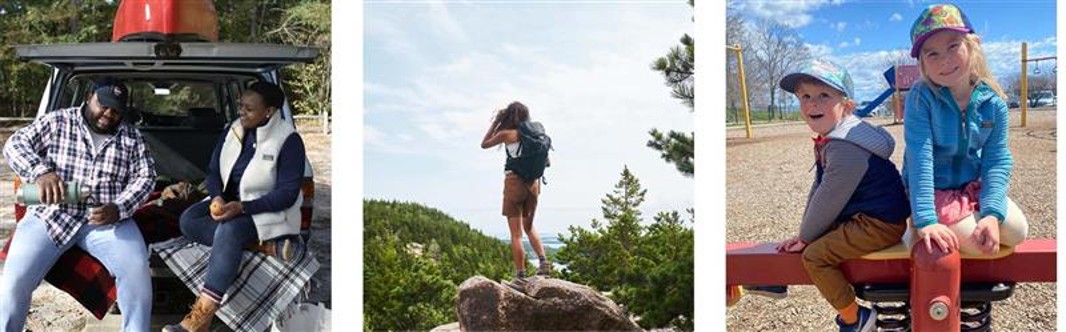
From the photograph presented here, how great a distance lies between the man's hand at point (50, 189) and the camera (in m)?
4.01

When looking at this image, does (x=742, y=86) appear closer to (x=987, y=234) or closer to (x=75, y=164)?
(x=987, y=234)

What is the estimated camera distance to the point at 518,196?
495 cm

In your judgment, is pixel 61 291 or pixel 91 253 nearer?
pixel 91 253

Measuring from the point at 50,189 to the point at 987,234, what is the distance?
330 centimetres

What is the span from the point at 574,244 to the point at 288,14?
665 cm

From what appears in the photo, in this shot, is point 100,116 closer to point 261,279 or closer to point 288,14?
point 261,279

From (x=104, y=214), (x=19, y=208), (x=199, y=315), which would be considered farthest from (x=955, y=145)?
(x=19, y=208)

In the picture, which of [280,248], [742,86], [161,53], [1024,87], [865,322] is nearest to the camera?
[865,322]

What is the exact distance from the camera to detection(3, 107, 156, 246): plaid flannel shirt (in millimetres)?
4090

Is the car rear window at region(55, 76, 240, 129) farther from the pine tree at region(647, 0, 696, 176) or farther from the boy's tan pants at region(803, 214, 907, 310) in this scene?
the boy's tan pants at region(803, 214, 907, 310)

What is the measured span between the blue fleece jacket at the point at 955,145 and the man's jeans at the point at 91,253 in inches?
109

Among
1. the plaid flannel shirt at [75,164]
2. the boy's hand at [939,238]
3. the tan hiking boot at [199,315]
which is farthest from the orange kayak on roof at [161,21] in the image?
the boy's hand at [939,238]

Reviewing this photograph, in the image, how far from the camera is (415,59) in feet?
16.1

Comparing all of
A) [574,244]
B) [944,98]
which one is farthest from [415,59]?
[944,98]
